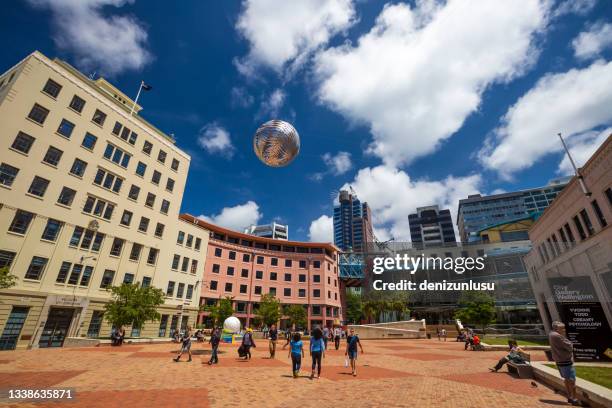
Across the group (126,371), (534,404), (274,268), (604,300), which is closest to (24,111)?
(126,371)

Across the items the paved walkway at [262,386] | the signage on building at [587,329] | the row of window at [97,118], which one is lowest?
the paved walkway at [262,386]

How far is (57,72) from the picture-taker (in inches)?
963

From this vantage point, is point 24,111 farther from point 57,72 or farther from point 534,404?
point 534,404

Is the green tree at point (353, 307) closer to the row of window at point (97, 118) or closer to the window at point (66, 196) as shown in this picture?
the row of window at point (97, 118)

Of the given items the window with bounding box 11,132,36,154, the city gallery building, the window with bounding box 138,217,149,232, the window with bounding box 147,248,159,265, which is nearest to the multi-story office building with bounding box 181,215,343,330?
the city gallery building

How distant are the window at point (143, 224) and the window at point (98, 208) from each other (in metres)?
3.22

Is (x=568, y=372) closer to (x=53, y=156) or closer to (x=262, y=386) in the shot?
(x=262, y=386)

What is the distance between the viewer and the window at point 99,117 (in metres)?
27.1

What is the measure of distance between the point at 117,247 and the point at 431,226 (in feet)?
465

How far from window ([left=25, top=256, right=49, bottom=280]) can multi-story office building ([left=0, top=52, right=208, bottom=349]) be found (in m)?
0.07

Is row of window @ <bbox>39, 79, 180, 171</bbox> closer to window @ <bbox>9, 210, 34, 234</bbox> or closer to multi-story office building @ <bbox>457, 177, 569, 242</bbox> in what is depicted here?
window @ <bbox>9, 210, 34, 234</bbox>

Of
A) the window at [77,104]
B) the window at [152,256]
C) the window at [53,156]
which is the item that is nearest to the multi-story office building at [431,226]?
the window at [152,256]

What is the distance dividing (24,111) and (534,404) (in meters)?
33.0

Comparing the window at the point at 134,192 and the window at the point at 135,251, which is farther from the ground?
the window at the point at 134,192
